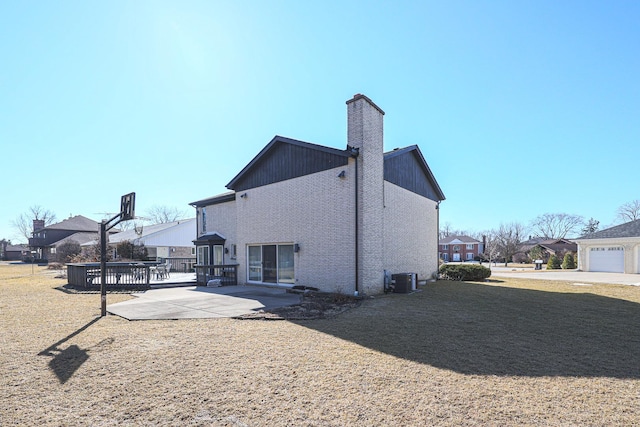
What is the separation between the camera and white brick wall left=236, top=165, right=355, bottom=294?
1209 centimetres

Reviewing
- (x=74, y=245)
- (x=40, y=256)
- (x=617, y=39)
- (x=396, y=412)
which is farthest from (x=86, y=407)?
(x=40, y=256)

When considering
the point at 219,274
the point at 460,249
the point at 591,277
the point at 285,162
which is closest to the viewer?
the point at 285,162

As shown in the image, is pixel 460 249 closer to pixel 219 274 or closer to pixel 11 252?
pixel 219 274

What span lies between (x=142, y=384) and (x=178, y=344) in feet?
5.66

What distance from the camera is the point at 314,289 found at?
13.0 metres

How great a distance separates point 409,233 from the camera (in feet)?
54.2

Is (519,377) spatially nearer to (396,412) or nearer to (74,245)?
(396,412)

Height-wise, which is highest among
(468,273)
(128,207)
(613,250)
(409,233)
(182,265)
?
(128,207)

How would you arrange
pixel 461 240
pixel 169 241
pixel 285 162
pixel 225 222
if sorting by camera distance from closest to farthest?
1. pixel 285 162
2. pixel 225 222
3. pixel 169 241
4. pixel 461 240

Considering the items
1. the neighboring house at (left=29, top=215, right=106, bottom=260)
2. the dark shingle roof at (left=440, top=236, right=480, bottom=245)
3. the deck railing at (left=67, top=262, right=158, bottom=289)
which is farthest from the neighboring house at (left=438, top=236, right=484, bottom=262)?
the neighboring house at (left=29, top=215, right=106, bottom=260)

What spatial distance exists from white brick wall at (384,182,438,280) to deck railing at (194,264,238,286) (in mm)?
7762

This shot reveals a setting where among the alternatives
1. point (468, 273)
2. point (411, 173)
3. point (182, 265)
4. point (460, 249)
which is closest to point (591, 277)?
point (468, 273)

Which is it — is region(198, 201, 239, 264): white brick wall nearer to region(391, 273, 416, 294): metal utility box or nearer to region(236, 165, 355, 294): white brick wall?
region(236, 165, 355, 294): white brick wall

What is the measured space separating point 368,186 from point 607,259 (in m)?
26.8
